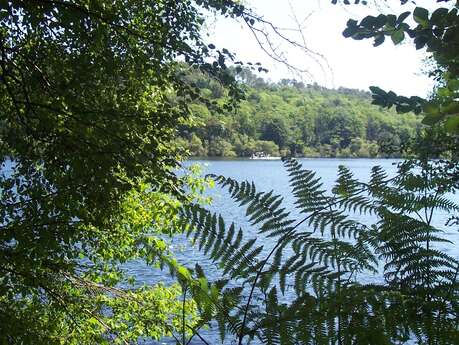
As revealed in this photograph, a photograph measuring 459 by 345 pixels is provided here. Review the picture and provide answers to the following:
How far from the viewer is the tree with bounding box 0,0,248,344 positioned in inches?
143

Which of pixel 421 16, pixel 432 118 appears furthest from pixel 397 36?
pixel 432 118

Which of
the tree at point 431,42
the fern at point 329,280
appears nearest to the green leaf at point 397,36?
the tree at point 431,42

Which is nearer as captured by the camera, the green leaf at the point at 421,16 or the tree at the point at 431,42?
the tree at the point at 431,42

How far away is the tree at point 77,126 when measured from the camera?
12.0 ft

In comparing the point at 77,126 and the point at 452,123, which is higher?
the point at 77,126

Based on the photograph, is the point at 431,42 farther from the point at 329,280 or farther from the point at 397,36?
the point at 329,280

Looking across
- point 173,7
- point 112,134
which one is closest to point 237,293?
point 112,134

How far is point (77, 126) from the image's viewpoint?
12.4 ft

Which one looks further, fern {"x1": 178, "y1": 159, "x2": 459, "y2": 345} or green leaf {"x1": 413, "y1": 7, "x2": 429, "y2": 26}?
fern {"x1": 178, "y1": 159, "x2": 459, "y2": 345}

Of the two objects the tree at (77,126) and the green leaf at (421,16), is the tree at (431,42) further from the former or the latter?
the tree at (77,126)

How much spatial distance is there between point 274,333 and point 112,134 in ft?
7.24

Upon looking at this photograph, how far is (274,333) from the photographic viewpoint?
184cm

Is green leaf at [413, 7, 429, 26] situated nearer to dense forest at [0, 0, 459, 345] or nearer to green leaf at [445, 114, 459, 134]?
dense forest at [0, 0, 459, 345]

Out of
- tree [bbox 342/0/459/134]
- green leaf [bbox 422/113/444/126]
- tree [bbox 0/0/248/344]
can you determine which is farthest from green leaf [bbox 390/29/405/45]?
tree [bbox 0/0/248/344]
